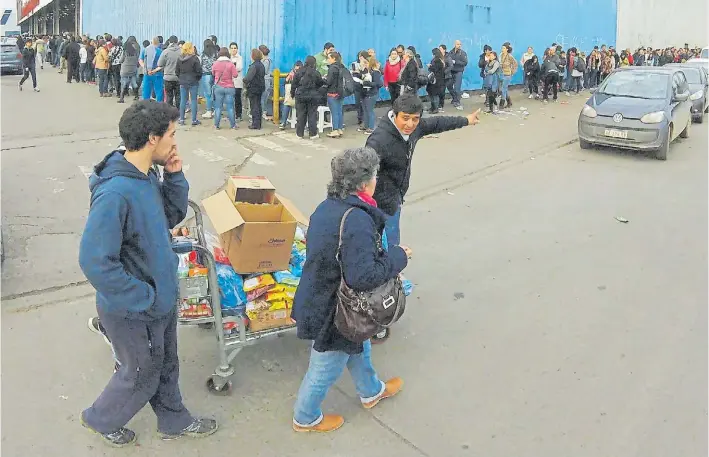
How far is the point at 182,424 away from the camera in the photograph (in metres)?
3.56

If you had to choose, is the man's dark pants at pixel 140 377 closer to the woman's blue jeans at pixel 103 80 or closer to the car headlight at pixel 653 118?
the car headlight at pixel 653 118

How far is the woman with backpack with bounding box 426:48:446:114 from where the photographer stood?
15.4 metres

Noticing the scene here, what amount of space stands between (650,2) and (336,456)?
3833 cm

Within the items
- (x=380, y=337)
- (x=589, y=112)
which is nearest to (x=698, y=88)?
(x=589, y=112)

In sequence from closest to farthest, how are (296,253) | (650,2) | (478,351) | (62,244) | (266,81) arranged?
(296,253) < (478,351) < (62,244) < (266,81) < (650,2)

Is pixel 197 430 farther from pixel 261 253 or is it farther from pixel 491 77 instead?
pixel 491 77

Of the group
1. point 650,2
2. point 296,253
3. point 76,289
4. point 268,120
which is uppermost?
point 650,2

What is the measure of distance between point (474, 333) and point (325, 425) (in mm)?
1747

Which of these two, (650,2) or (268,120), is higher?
(650,2)

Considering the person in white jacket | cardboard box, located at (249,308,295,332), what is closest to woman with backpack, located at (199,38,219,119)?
the person in white jacket

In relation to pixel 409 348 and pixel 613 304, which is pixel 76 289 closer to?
pixel 409 348

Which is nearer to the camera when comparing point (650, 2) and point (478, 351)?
point (478, 351)

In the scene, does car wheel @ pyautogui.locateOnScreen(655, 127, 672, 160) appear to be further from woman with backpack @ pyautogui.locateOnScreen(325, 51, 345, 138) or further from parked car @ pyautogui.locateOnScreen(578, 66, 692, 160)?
woman with backpack @ pyautogui.locateOnScreen(325, 51, 345, 138)

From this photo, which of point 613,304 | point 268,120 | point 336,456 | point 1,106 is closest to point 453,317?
point 613,304
